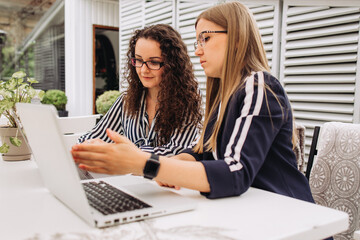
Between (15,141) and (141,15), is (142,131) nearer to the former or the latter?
(15,141)

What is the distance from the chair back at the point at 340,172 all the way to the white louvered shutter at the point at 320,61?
1.24 metres

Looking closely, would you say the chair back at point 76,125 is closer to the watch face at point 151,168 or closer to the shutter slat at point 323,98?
the watch face at point 151,168

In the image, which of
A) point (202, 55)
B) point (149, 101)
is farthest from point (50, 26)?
point (202, 55)

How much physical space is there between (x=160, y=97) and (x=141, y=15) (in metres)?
3.57

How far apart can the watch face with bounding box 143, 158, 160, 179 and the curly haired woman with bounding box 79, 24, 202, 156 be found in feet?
2.41

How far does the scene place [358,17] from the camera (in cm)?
251

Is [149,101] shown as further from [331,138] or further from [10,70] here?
[10,70]

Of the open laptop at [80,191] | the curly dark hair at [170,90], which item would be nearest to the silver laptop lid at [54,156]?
the open laptop at [80,191]

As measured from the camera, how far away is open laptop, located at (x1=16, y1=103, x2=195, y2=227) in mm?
692

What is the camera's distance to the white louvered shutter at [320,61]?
8.54 ft

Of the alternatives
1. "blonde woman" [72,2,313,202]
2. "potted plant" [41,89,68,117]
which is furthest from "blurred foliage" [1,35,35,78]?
Result: "blonde woman" [72,2,313,202]

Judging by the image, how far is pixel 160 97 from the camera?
1.75 meters

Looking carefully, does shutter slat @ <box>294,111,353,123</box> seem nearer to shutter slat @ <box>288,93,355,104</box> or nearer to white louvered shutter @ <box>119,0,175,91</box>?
shutter slat @ <box>288,93,355,104</box>

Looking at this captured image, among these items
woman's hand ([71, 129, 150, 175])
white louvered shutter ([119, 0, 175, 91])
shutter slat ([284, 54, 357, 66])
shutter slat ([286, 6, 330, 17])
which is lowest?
woman's hand ([71, 129, 150, 175])
